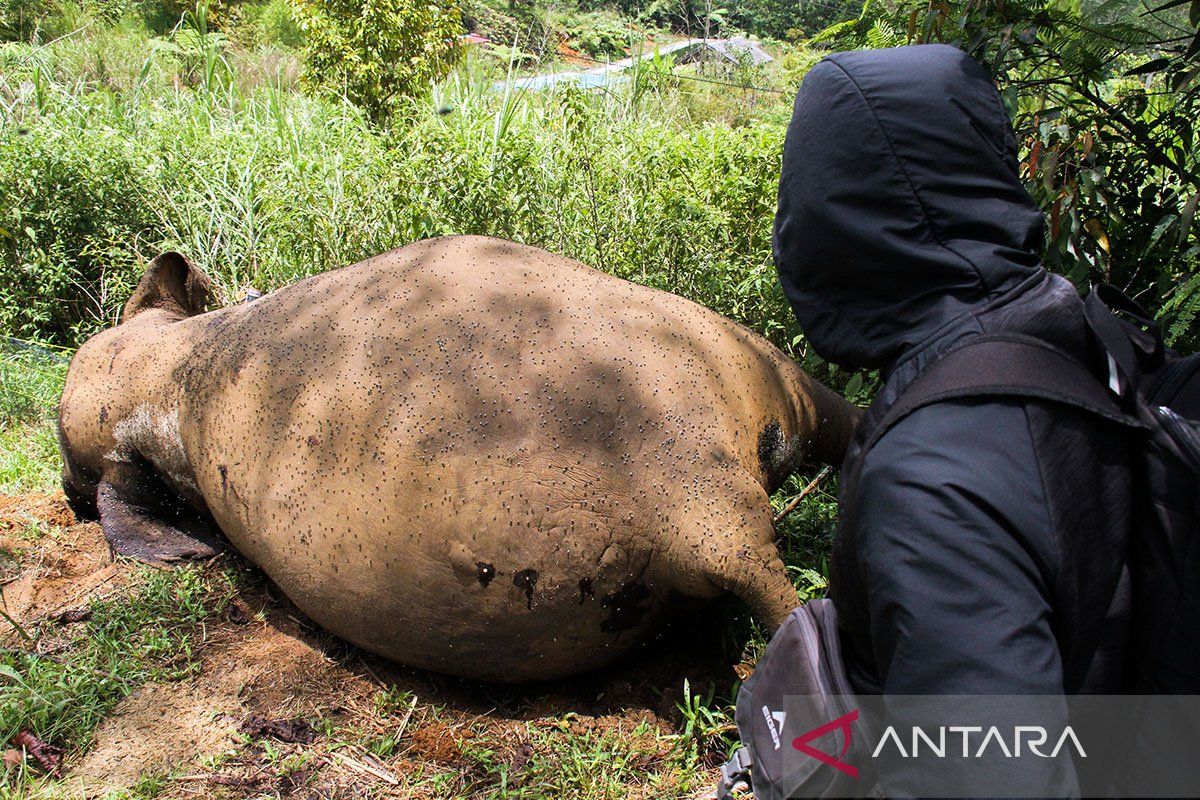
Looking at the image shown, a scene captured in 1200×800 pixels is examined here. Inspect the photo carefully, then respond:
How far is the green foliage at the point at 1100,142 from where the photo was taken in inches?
103

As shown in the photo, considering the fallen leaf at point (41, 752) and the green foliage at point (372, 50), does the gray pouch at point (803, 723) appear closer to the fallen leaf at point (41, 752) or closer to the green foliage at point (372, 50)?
the fallen leaf at point (41, 752)

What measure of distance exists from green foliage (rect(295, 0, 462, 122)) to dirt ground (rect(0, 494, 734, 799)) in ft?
22.3

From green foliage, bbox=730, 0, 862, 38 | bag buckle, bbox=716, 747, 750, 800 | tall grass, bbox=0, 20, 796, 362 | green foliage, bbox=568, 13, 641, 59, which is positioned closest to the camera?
bag buckle, bbox=716, 747, 750, 800

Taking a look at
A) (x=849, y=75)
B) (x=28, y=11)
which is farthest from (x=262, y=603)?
(x=28, y=11)

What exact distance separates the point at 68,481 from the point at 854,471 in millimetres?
3673

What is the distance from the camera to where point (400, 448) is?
8.59 ft

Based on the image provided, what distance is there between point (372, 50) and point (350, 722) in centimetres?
760

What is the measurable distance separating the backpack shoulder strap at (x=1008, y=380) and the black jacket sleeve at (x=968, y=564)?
22 mm

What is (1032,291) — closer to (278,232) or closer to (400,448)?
(400,448)

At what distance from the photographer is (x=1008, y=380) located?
44.4 inches

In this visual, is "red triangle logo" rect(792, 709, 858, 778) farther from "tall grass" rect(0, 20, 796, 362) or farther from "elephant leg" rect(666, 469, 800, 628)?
"tall grass" rect(0, 20, 796, 362)

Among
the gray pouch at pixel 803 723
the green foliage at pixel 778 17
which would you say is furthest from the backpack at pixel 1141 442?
the green foliage at pixel 778 17

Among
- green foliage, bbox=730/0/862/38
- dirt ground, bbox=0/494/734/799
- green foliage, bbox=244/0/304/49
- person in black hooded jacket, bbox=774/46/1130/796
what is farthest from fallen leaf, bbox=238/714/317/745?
green foliage, bbox=730/0/862/38

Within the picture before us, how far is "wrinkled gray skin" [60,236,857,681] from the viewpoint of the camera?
2.46 metres
